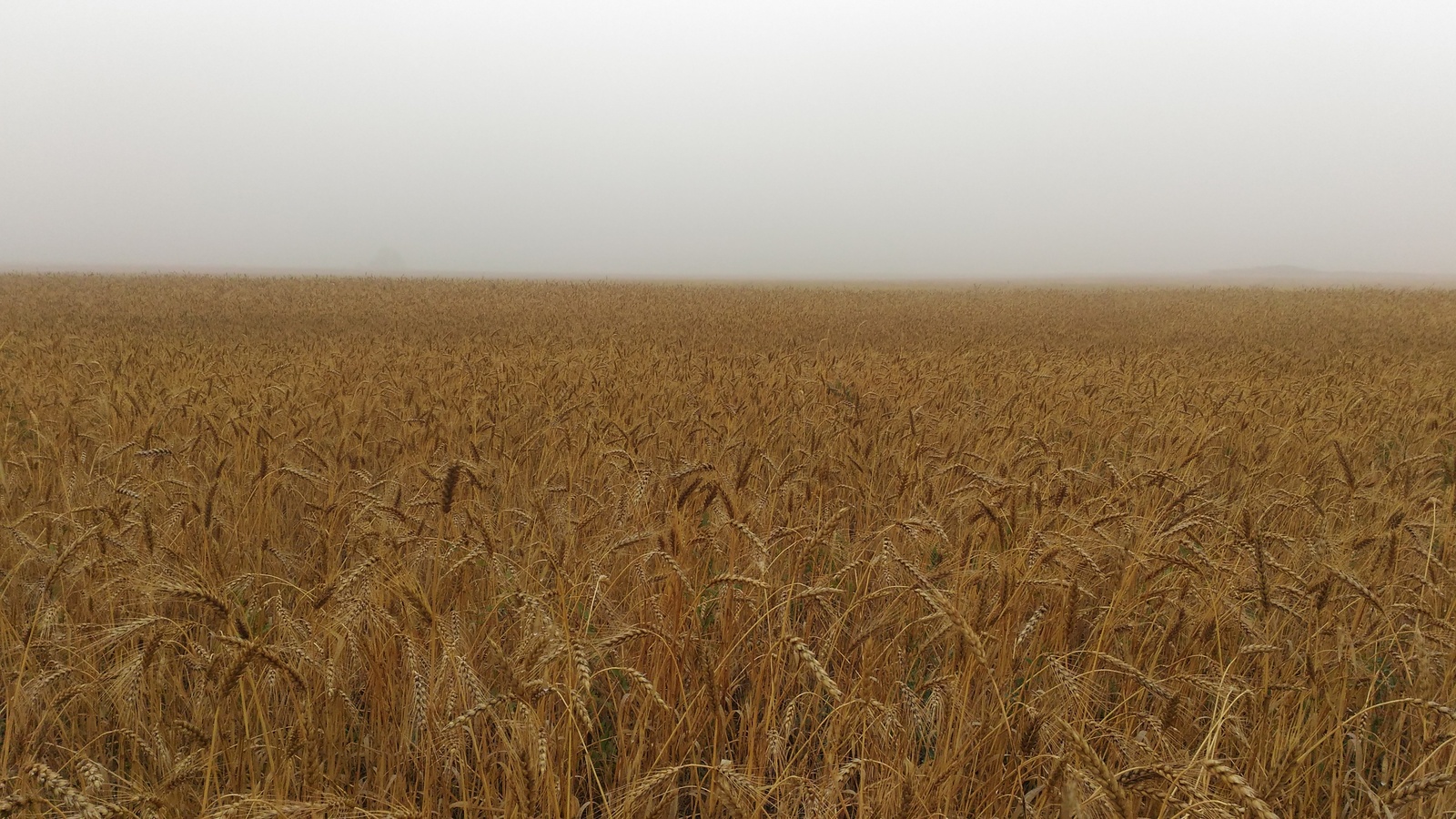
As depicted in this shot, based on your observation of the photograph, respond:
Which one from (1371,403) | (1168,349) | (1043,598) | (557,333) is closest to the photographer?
(1043,598)

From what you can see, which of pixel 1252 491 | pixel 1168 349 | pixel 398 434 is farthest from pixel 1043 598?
pixel 1168 349

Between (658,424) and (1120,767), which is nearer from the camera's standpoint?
(1120,767)

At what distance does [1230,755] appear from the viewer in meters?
1.68

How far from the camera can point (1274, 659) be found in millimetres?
1976

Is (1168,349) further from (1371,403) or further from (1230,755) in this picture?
(1230,755)

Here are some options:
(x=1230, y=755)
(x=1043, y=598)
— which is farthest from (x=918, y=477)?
(x=1230, y=755)

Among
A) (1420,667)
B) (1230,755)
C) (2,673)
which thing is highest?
(1420,667)

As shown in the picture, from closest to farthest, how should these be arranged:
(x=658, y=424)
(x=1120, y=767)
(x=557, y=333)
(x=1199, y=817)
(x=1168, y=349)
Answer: (x=1199, y=817)
(x=1120, y=767)
(x=658, y=424)
(x=1168, y=349)
(x=557, y=333)

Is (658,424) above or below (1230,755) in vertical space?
above

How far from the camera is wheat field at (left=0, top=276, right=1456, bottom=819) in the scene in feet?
4.58

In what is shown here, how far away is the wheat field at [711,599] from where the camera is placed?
1.40m

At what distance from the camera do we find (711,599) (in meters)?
2.13

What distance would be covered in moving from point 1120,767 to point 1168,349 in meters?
10.2

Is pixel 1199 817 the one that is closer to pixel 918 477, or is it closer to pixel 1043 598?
pixel 1043 598
